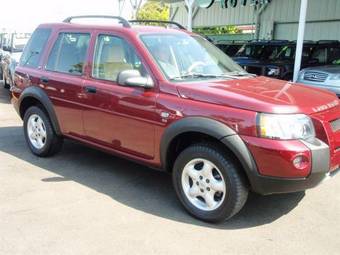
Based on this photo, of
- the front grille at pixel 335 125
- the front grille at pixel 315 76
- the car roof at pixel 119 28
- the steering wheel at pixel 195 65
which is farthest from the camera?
the front grille at pixel 315 76

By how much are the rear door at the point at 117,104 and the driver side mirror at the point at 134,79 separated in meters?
0.08

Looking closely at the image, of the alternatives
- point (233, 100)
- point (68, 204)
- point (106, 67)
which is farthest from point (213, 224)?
point (106, 67)

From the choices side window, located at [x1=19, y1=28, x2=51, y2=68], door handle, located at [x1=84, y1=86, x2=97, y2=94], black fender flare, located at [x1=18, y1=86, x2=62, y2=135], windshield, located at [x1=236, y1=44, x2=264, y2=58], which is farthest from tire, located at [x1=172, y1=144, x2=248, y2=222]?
windshield, located at [x1=236, y1=44, x2=264, y2=58]

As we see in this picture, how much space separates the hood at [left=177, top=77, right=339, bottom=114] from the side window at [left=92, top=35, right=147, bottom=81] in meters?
0.70

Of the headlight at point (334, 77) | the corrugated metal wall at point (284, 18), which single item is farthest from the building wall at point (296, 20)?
the headlight at point (334, 77)

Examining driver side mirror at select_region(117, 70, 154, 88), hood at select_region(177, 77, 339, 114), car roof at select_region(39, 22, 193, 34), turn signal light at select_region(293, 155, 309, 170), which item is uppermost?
car roof at select_region(39, 22, 193, 34)

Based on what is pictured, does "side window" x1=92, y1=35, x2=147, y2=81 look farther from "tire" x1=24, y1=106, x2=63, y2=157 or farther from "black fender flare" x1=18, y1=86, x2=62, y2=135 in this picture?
"tire" x1=24, y1=106, x2=63, y2=157

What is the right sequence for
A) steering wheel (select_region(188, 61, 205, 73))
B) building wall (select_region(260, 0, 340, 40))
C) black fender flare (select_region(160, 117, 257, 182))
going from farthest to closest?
building wall (select_region(260, 0, 340, 40)), steering wheel (select_region(188, 61, 205, 73)), black fender flare (select_region(160, 117, 257, 182))

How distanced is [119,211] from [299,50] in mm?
7254

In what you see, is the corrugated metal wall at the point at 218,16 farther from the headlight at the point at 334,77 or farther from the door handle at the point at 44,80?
the door handle at the point at 44,80

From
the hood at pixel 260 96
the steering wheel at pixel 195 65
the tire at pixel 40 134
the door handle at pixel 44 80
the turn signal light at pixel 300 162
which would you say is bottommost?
the tire at pixel 40 134

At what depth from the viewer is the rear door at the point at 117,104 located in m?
4.62

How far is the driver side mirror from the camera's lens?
450cm

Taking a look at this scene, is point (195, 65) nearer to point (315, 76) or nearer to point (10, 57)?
point (315, 76)
